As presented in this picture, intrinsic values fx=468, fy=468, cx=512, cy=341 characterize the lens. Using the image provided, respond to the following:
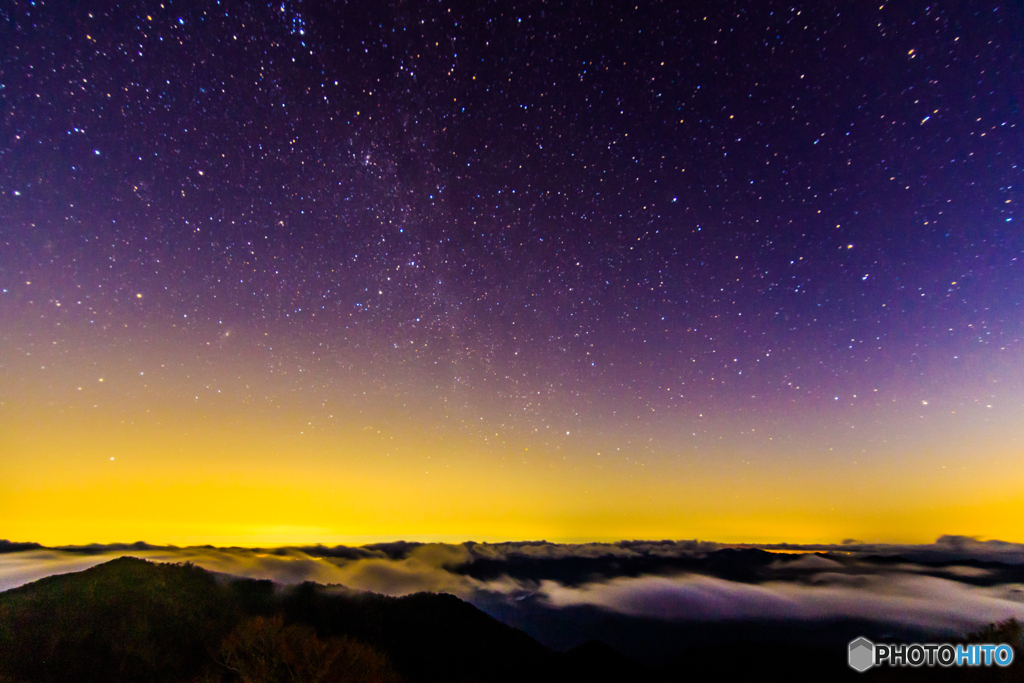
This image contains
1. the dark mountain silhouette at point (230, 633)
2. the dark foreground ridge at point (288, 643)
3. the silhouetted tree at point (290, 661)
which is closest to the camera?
the silhouetted tree at point (290, 661)

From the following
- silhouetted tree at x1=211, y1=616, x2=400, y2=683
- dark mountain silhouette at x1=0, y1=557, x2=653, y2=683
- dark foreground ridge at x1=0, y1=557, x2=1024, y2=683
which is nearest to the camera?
silhouetted tree at x1=211, y1=616, x2=400, y2=683

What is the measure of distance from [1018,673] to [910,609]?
105 m

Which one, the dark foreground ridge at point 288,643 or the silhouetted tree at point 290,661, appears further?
the dark foreground ridge at point 288,643

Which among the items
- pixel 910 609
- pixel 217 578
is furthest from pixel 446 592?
pixel 910 609

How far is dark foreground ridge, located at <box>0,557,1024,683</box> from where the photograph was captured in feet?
173

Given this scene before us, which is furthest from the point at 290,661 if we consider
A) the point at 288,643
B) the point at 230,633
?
the point at 230,633

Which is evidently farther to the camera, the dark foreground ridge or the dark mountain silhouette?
the dark mountain silhouette

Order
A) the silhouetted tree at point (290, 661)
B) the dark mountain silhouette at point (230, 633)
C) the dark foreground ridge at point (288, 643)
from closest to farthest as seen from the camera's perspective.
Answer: the silhouetted tree at point (290, 661)
the dark foreground ridge at point (288, 643)
the dark mountain silhouette at point (230, 633)

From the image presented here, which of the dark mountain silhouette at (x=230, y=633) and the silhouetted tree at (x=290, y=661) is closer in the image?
the silhouetted tree at (x=290, y=661)

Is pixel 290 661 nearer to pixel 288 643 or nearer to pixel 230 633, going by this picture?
pixel 288 643

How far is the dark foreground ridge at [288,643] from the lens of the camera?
52.6m

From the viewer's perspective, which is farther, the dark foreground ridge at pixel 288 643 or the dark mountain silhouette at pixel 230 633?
the dark mountain silhouette at pixel 230 633

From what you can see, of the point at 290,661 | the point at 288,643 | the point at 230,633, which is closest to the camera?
the point at 290,661

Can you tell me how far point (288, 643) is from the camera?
55.0 meters
